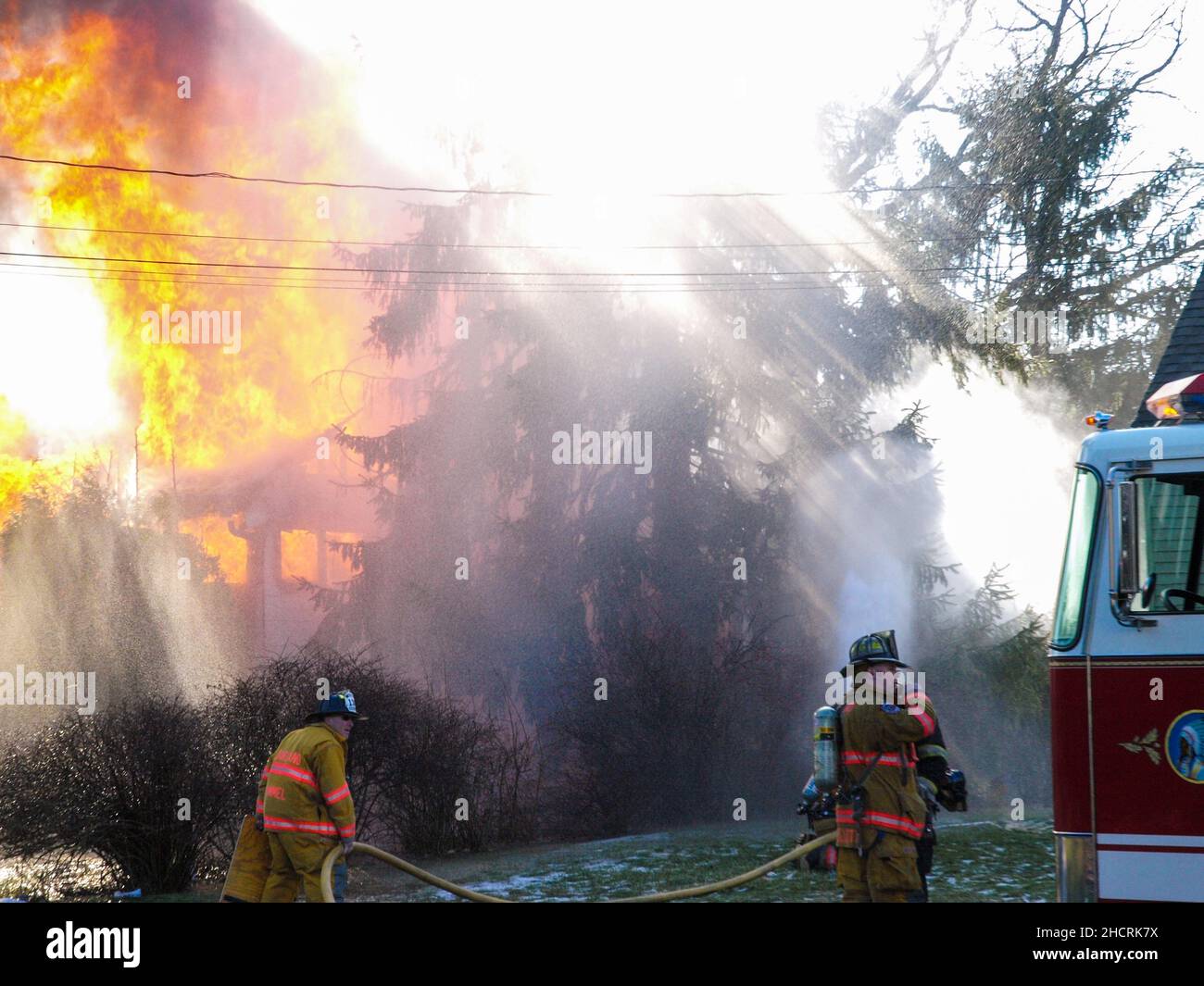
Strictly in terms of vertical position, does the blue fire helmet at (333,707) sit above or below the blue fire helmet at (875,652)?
below

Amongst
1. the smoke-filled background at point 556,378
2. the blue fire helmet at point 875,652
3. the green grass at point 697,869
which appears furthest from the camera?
the smoke-filled background at point 556,378

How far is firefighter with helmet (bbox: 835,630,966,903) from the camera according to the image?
633 cm

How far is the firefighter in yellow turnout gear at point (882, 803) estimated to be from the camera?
6328 millimetres

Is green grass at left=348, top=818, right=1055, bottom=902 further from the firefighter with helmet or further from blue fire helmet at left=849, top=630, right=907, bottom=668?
blue fire helmet at left=849, top=630, right=907, bottom=668

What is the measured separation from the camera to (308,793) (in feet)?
23.4

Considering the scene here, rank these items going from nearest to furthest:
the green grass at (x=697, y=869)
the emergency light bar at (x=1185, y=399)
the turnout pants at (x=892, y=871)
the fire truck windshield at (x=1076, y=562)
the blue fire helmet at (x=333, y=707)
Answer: the fire truck windshield at (x=1076, y=562) < the emergency light bar at (x=1185, y=399) < the turnout pants at (x=892, y=871) < the blue fire helmet at (x=333, y=707) < the green grass at (x=697, y=869)

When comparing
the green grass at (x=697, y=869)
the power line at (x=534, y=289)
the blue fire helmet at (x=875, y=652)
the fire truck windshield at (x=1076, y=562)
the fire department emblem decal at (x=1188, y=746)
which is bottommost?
the green grass at (x=697, y=869)

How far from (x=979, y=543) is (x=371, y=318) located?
37.7 ft

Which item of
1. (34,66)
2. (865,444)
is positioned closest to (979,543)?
(865,444)

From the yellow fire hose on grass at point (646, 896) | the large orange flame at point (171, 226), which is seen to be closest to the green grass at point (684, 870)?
the yellow fire hose on grass at point (646, 896)

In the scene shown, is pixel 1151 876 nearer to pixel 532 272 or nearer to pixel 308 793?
pixel 308 793

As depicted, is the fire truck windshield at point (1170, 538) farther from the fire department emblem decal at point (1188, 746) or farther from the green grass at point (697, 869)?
the green grass at point (697, 869)

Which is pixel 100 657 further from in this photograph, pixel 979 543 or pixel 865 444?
pixel 979 543

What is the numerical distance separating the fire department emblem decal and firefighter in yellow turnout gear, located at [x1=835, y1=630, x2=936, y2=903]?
164 centimetres
